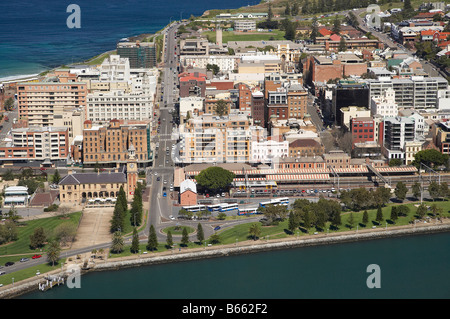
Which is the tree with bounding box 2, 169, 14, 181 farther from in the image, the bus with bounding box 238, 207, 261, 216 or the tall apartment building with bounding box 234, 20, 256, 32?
the tall apartment building with bounding box 234, 20, 256, 32

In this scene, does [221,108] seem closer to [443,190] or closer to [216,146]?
[216,146]

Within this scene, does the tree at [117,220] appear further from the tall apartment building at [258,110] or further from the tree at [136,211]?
the tall apartment building at [258,110]

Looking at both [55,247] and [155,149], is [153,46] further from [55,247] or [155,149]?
[55,247]

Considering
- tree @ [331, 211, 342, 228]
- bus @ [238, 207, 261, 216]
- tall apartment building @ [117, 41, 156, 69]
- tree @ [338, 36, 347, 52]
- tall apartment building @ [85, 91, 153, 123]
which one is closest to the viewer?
tree @ [331, 211, 342, 228]

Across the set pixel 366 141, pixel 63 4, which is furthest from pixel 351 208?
pixel 63 4

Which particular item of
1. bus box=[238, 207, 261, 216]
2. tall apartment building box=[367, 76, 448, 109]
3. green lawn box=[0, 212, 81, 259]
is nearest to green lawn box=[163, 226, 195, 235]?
Answer: bus box=[238, 207, 261, 216]
